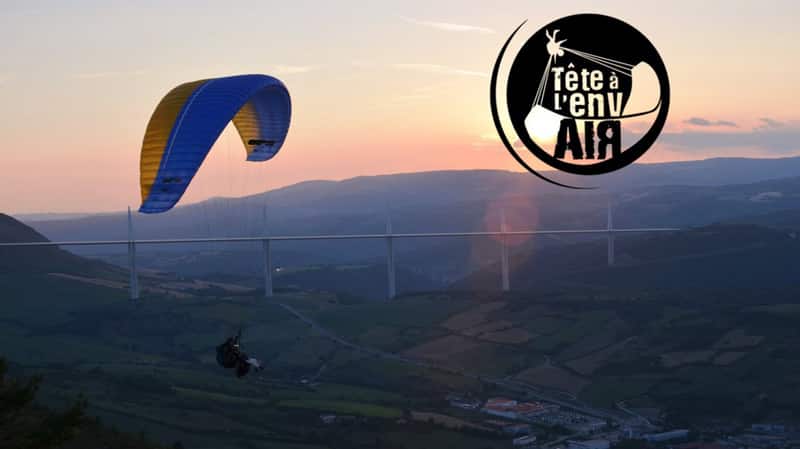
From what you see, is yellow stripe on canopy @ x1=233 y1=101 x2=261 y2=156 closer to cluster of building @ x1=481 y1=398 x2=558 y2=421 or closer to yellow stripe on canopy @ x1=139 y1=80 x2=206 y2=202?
yellow stripe on canopy @ x1=139 y1=80 x2=206 y2=202

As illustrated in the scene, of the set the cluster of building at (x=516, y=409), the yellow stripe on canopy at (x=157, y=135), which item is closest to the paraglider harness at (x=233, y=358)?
the yellow stripe on canopy at (x=157, y=135)

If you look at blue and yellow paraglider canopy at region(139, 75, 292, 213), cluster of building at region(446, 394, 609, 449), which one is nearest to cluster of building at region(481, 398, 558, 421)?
cluster of building at region(446, 394, 609, 449)

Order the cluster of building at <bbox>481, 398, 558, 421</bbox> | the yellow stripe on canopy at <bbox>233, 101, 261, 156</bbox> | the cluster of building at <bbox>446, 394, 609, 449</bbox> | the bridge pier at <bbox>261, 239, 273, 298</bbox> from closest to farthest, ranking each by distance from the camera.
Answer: the yellow stripe on canopy at <bbox>233, 101, 261, 156</bbox>
the cluster of building at <bbox>446, 394, 609, 449</bbox>
the cluster of building at <bbox>481, 398, 558, 421</bbox>
the bridge pier at <bbox>261, 239, 273, 298</bbox>

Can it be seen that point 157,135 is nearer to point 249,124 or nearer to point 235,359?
point 249,124

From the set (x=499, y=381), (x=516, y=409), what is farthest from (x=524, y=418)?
(x=499, y=381)

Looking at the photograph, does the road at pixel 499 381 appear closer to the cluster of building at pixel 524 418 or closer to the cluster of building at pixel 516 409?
the cluster of building at pixel 524 418

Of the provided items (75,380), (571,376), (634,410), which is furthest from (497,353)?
(75,380)

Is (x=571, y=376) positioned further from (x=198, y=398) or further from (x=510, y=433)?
(x=198, y=398)
